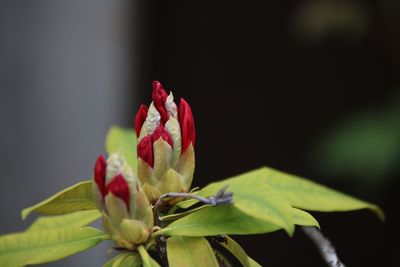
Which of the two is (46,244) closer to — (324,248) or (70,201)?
(70,201)

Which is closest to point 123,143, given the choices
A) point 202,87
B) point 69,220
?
point 69,220

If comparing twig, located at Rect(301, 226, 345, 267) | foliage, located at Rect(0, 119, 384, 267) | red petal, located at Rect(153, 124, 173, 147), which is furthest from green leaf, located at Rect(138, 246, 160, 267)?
twig, located at Rect(301, 226, 345, 267)

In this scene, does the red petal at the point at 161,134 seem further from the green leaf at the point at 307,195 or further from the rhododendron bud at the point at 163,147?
the green leaf at the point at 307,195

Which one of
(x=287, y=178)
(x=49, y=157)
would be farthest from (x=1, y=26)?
(x=287, y=178)

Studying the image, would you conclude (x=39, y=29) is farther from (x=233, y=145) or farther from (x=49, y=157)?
(x=233, y=145)

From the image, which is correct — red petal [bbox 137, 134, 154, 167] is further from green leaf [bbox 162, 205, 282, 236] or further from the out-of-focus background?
the out-of-focus background

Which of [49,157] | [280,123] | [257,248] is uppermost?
[280,123]

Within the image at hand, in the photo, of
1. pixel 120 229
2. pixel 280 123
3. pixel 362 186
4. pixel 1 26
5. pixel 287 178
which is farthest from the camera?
pixel 280 123
